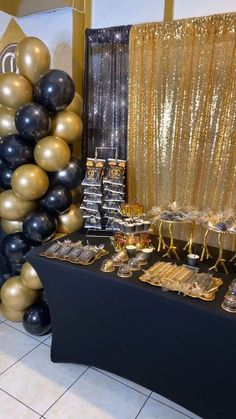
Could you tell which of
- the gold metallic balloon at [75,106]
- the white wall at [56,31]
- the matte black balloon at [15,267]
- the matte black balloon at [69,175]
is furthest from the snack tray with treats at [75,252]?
the white wall at [56,31]

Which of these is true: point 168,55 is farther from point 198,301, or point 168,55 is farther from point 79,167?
point 198,301

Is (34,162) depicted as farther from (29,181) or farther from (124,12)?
(124,12)

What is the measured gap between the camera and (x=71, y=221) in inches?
76.3

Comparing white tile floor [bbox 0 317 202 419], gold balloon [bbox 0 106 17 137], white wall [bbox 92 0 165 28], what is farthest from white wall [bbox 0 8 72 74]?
white tile floor [bbox 0 317 202 419]

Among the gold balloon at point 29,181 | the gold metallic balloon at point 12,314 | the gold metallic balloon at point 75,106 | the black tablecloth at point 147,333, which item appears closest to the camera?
the black tablecloth at point 147,333

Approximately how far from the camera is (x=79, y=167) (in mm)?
1869

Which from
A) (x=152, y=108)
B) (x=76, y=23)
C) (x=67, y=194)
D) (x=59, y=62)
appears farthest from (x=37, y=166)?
(x=76, y=23)

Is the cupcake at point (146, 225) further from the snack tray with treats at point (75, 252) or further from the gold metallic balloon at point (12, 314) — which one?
the gold metallic balloon at point (12, 314)

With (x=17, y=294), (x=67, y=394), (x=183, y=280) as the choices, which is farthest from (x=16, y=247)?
(x=183, y=280)

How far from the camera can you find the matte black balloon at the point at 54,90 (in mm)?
1666

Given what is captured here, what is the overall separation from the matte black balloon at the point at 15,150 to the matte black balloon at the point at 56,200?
0.25 m

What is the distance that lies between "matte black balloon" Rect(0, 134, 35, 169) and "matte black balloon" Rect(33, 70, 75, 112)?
0.26 meters

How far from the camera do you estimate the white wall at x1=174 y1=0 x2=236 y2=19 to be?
1.68 m

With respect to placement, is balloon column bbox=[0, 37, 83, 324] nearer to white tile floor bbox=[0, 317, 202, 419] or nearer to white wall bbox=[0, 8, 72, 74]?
white tile floor bbox=[0, 317, 202, 419]
